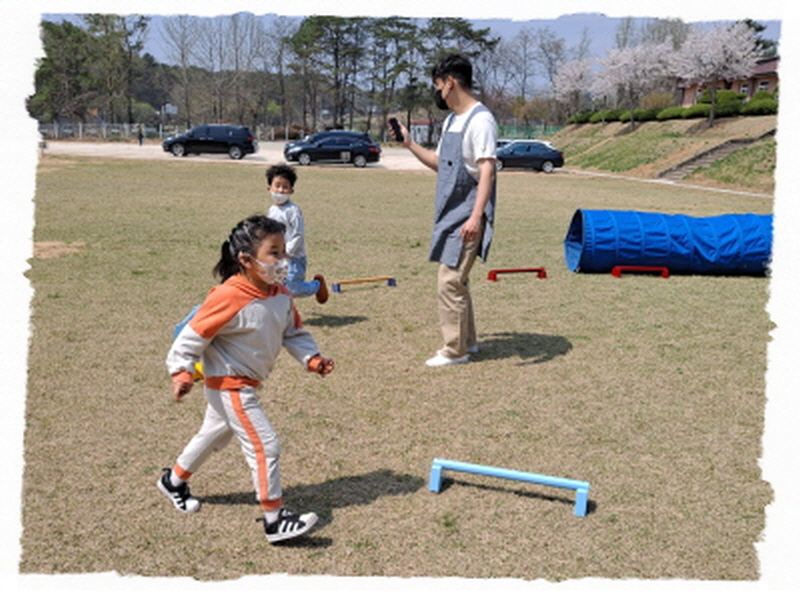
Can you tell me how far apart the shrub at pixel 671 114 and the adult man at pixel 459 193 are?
43042mm

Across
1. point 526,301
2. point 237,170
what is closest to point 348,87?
point 237,170

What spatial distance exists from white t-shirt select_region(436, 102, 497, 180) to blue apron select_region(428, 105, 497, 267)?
0.15ft

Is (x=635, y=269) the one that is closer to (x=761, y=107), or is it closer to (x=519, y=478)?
(x=519, y=478)

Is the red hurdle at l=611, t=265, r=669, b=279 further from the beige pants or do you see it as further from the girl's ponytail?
the girl's ponytail

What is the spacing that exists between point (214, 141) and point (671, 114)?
26.9 m

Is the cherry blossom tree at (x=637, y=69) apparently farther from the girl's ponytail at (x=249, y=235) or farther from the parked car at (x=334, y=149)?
the girl's ponytail at (x=249, y=235)

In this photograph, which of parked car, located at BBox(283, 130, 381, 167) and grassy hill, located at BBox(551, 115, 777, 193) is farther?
parked car, located at BBox(283, 130, 381, 167)

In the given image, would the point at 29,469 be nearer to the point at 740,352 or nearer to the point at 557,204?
the point at 740,352

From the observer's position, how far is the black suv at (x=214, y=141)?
39.0 meters

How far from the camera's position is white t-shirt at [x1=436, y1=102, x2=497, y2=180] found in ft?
18.7

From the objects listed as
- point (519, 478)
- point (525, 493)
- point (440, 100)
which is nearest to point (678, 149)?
point (440, 100)

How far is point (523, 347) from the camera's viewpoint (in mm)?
6852

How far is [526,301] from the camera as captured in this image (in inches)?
344

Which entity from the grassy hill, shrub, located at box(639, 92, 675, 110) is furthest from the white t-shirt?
shrub, located at box(639, 92, 675, 110)
